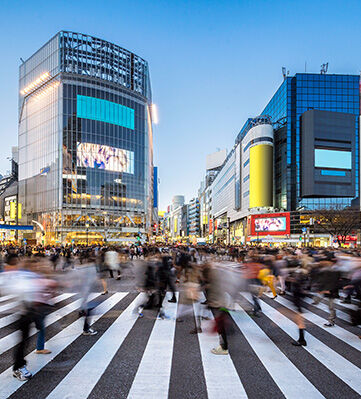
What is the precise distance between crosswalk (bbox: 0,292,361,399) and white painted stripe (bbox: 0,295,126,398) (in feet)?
0.06

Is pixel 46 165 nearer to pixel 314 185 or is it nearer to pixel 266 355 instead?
pixel 314 185

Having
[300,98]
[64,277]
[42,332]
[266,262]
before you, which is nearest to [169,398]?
[42,332]

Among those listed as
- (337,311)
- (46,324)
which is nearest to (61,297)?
(46,324)

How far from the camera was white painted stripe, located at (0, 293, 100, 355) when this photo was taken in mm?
6488

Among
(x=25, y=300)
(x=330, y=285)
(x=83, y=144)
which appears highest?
(x=83, y=144)

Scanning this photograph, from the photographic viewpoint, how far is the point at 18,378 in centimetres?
493

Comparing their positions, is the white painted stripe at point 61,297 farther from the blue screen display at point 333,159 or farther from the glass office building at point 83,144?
the blue screen display at point 333,159

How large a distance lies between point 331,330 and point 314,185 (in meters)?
69.4

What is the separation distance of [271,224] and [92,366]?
69.9 m

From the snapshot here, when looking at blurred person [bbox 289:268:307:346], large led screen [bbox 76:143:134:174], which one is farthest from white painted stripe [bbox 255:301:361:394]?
large led screen [bbox 76:143:134:174]

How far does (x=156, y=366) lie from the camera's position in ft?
17.9

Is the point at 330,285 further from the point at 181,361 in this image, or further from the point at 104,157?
the point at 104,157

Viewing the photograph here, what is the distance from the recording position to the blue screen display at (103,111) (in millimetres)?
75875

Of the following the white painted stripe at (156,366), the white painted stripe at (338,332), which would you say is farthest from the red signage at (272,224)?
the white painted stripe at (156,366)
